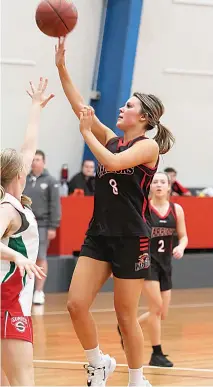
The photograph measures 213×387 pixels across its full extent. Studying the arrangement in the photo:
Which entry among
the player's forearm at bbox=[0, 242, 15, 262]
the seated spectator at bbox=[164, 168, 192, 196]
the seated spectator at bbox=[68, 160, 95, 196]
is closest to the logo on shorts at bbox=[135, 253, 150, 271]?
the player's forearm at bbox=[0, 242, 15, 262]

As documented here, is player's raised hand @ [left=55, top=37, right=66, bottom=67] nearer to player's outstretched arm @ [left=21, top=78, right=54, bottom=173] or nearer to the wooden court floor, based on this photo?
player's outstretched arm @ [left=21, top=78, right=54, bottom=173]

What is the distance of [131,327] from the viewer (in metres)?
5.46

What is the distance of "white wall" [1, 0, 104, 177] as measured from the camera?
498 inches

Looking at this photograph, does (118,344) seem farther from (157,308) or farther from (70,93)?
(70,93)

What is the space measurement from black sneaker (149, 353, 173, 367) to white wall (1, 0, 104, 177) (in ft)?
20.5

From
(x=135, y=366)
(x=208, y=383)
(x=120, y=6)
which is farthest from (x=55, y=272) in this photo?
(x=135, y=366)

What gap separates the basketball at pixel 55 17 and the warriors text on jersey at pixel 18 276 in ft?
5.79

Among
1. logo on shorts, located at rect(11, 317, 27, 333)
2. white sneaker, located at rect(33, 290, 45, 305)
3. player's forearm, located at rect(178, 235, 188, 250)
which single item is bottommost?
white sneaker, located at rect(33, 290, 45, 305)

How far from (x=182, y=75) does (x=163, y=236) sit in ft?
22.7

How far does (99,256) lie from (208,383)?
162cm

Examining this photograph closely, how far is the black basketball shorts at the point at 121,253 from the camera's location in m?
5.44

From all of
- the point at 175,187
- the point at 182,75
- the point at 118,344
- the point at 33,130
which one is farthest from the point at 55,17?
the point at 182,75

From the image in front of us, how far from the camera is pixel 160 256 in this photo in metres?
7.32

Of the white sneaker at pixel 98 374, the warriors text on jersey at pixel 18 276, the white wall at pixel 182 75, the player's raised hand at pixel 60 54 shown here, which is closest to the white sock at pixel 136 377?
the white sneaker at pixel 98 374
